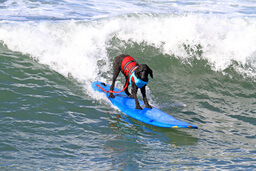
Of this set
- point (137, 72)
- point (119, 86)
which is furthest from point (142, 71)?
point (119, 86)

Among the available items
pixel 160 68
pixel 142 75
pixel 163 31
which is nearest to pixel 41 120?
pixel 142 75

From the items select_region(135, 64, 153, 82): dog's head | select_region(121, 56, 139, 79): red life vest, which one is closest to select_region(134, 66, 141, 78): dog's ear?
select_region(135, 64, 153, 82): dog's head

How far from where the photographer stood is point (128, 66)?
6.93m

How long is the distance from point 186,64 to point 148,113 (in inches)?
150

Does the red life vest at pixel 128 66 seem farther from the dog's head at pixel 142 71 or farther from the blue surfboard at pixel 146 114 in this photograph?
the blue surfboard at pixel 146 114

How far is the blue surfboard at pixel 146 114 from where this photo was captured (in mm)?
5977

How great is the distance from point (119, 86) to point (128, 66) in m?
1.55

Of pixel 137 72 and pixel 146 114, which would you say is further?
pixel 146 114

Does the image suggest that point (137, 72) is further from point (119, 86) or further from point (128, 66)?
point (119, 86)

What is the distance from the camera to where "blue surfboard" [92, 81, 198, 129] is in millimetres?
5977

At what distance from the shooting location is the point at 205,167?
14.4ft

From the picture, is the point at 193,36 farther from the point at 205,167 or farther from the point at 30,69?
the point at 205,167

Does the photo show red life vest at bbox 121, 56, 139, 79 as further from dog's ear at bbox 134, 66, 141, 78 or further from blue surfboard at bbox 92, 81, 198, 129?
blue surfboard at bbox 92, 81, 198, 129

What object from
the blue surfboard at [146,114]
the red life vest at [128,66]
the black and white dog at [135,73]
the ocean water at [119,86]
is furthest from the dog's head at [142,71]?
the ocean water at [119,86]
